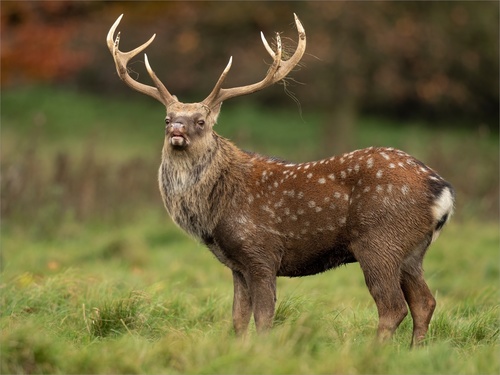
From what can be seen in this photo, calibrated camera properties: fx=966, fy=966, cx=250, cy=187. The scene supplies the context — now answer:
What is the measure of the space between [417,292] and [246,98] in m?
19.7

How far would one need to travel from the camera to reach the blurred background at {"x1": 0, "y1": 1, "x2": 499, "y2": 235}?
1293 cm

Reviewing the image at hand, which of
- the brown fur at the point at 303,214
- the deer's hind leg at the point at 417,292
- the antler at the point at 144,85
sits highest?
the antler at the point at 144,85

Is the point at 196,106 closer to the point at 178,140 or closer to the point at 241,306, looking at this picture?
the point at 178,140

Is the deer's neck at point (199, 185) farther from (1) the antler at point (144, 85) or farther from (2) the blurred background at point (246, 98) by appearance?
(2) the blurred background at point (246, 98)

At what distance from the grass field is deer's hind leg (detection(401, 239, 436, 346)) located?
4.6 inches

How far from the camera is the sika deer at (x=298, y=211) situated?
249 inches

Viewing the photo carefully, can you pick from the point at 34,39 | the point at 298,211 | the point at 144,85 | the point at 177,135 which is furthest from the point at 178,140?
the point at 34,39

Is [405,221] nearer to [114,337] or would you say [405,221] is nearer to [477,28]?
[114,337]

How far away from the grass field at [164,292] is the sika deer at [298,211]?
293 millimetres

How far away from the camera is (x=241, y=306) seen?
6672 mm

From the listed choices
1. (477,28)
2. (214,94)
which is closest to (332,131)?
(477,28)

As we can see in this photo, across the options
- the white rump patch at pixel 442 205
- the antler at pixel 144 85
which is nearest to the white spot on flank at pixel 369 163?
the white rump patch at pixel 442 205

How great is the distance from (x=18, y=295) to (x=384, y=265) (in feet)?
9.04

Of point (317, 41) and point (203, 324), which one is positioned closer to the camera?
point (203, 324)
